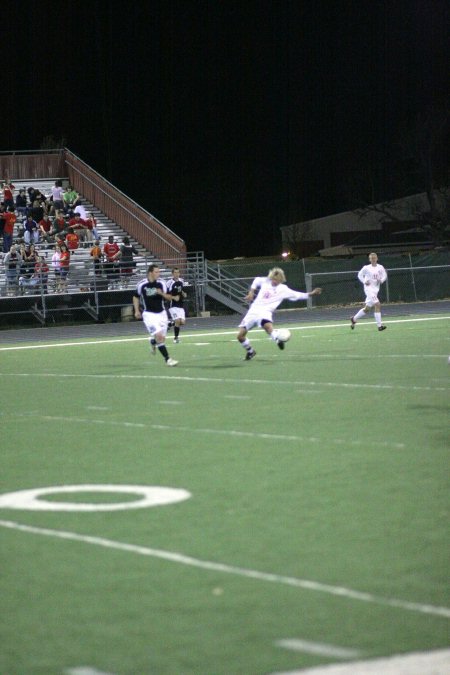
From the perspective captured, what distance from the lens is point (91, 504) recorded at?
29.1ft

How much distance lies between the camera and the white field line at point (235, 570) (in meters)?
5.99

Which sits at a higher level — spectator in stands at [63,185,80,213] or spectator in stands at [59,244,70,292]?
spectator in stands at [63,185,80,213]

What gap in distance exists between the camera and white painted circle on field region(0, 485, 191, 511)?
28.8 feet

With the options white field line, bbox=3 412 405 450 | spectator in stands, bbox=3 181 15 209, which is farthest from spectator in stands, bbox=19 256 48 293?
white field line, bbox=3 412 405 450

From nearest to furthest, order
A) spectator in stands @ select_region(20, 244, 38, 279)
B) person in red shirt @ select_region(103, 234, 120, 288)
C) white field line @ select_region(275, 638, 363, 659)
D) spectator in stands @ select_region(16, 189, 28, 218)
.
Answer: white field line @ select_region(275, 638, 363, 659) < spectator in stands @ select_region(20, 244, 38, 279) < person in red shirt @ select_region(103, 234, 120, 288) < spectator in stands @ select_region(16, 189, 28, 218)

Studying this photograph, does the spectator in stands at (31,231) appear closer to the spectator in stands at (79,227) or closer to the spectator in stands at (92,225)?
the spectator in stands at (79,227)

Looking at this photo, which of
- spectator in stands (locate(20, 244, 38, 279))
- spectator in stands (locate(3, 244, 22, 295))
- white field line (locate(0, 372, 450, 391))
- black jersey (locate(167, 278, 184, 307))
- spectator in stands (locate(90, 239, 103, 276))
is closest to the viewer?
white field line (locate(0, 372, 450, 391))

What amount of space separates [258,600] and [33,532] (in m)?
2.32

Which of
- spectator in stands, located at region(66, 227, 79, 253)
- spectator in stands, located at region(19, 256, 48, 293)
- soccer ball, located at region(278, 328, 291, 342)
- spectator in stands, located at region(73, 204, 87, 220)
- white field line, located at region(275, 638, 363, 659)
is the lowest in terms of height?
white field line, located at region(275, 638, 363, 659)

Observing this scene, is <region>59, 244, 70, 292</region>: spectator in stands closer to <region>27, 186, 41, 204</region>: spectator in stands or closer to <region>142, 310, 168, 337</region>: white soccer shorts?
<region>27, 186, 41, 204</region>: spectator in stands

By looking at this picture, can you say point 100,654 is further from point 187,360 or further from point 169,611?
point 187,360

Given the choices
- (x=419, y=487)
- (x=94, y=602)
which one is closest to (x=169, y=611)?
(x=94, y=602)

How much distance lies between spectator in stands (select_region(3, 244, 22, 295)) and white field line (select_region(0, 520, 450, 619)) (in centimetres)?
3234

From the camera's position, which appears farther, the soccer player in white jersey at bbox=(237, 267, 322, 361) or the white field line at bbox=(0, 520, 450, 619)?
the soccer player in white jersey at bbox=(237, 267, 322, 361)
